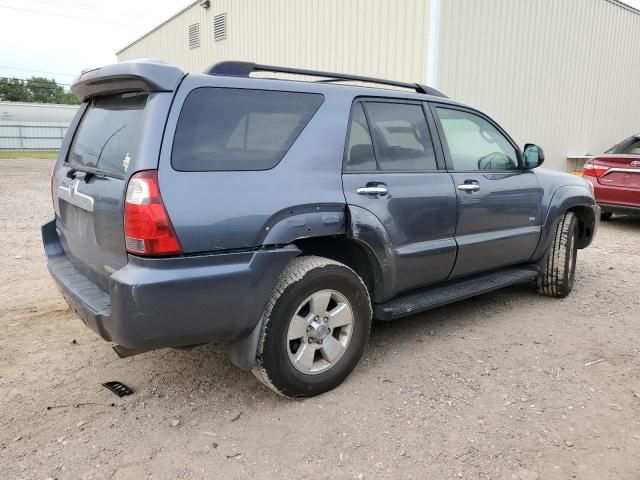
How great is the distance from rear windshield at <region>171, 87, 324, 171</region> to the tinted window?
559 millimetres

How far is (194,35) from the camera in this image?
55.1 feet

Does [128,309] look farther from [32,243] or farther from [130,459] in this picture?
[32,243]

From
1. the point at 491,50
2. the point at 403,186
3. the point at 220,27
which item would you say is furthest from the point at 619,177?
the point at 220,27

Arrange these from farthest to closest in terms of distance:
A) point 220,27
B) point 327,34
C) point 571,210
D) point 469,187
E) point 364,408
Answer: point 220,27 → point 327,34 → point 571,210 → point 469,187 → point 364,408

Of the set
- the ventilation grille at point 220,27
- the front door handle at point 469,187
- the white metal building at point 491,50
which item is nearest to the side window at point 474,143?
the front door handle at point 469,187

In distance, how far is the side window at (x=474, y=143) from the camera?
3770mm

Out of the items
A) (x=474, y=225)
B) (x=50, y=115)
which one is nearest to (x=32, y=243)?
(x=474, y=225)

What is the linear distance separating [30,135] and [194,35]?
83.0ft

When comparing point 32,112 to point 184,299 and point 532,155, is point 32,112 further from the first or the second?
point 184,299

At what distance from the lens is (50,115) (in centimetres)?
4125

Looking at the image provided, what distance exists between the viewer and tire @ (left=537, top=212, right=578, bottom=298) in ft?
15.0

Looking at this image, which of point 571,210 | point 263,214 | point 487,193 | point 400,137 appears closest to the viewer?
point 263,214

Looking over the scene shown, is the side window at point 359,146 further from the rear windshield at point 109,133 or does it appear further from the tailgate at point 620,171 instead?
the tailgate at point 620,171

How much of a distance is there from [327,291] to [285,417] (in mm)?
704
